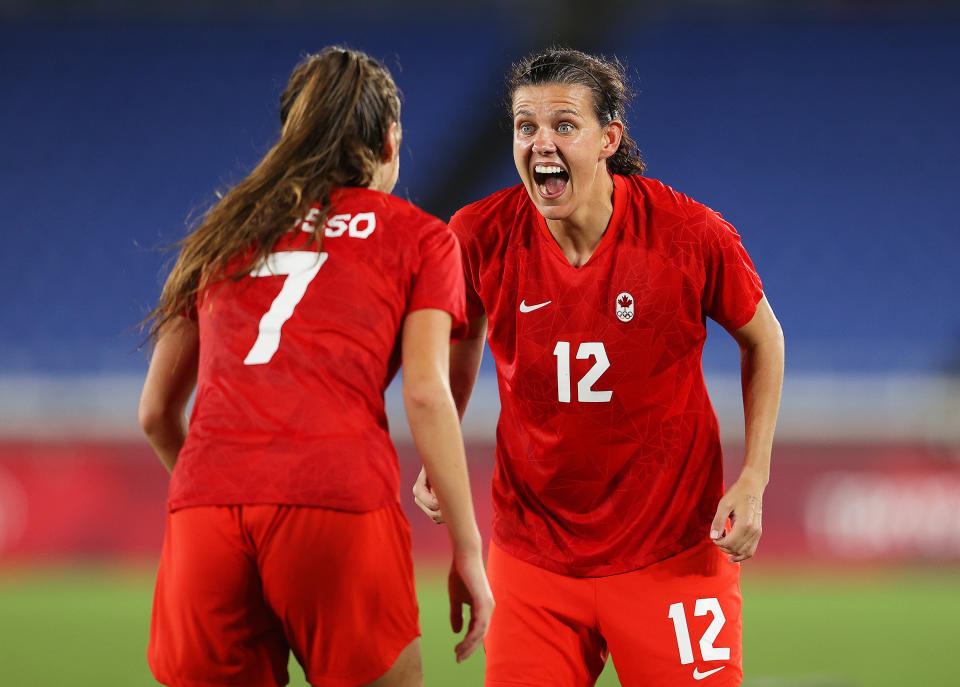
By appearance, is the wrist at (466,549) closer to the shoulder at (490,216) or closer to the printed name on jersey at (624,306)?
the printed name on jersey at (624,306)

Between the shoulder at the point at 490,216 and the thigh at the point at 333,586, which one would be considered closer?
the thigh at the point at 333,586

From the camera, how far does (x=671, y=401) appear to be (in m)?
3.23

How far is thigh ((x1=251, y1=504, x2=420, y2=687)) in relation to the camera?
2.29m

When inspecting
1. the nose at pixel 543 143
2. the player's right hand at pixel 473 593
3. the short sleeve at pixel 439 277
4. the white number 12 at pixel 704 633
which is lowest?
the white number 12 at pixel 704 633

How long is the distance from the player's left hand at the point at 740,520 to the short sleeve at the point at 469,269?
87 centimetres

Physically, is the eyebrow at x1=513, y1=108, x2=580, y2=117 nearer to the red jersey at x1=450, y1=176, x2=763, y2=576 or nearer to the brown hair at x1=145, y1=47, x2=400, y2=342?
the red jersey at x1=450, y1=176, x2=763, y2=576

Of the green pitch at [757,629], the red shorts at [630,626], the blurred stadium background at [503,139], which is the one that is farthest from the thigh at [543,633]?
the blurred stadium background at [503,139]

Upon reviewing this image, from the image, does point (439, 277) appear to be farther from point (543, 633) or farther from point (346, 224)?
point (543, 633)

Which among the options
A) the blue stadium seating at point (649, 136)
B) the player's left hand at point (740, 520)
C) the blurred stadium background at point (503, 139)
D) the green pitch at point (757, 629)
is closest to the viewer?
the player's left hand at point (740, 520)

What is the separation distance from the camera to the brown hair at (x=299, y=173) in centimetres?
244

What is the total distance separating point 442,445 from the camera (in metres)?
2.40

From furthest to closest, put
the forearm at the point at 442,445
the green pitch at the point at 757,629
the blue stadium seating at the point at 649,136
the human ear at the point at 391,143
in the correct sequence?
the blue stadium seating at the point at 649,136, the green pitch at the point at 757,629, the human ear at the point at 391,143, the forearm at the point at 442,445

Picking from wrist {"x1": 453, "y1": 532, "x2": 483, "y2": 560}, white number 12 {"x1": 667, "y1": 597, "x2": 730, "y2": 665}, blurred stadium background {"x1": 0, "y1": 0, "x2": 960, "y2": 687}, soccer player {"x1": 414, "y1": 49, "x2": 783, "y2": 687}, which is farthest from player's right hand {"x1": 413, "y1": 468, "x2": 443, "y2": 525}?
blurred stadium background {"x1": 0, "y1": 0, "x2": 960, "y2": 687}

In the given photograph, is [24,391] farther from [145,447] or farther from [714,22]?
[714,22]
